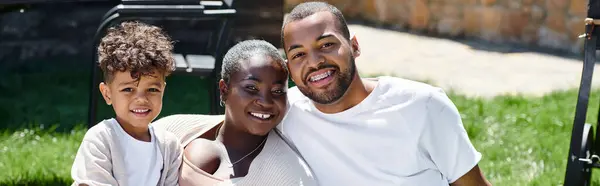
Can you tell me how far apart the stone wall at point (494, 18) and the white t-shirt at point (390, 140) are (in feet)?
17.0

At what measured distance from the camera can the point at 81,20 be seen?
6.69 m

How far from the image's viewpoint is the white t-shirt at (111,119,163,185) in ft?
9.04

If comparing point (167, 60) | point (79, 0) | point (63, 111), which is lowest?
point (63, 111)

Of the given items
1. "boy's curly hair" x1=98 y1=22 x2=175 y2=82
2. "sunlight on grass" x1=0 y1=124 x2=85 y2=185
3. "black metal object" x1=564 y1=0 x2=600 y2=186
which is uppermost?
"boy's curly hair" x1=98 y1=22 x2=175 y2=82

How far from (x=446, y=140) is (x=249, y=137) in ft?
1.77

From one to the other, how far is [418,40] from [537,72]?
1.38 metres

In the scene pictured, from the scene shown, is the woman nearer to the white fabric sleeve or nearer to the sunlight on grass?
the white fabric sleeve

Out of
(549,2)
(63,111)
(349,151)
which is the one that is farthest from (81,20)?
(349,151)

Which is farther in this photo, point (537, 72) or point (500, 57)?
point (500, 57)

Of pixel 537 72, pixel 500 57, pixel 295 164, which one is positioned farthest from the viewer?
pixel 500 57

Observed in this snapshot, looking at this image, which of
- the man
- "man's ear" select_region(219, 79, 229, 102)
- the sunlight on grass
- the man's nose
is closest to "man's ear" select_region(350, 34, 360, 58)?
the man

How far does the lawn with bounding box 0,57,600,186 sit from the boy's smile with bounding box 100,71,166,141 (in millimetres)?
2035

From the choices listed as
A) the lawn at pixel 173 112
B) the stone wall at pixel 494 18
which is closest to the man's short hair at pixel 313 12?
the lawn at pixel 173 112

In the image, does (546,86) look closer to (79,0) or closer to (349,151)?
(79,0)
